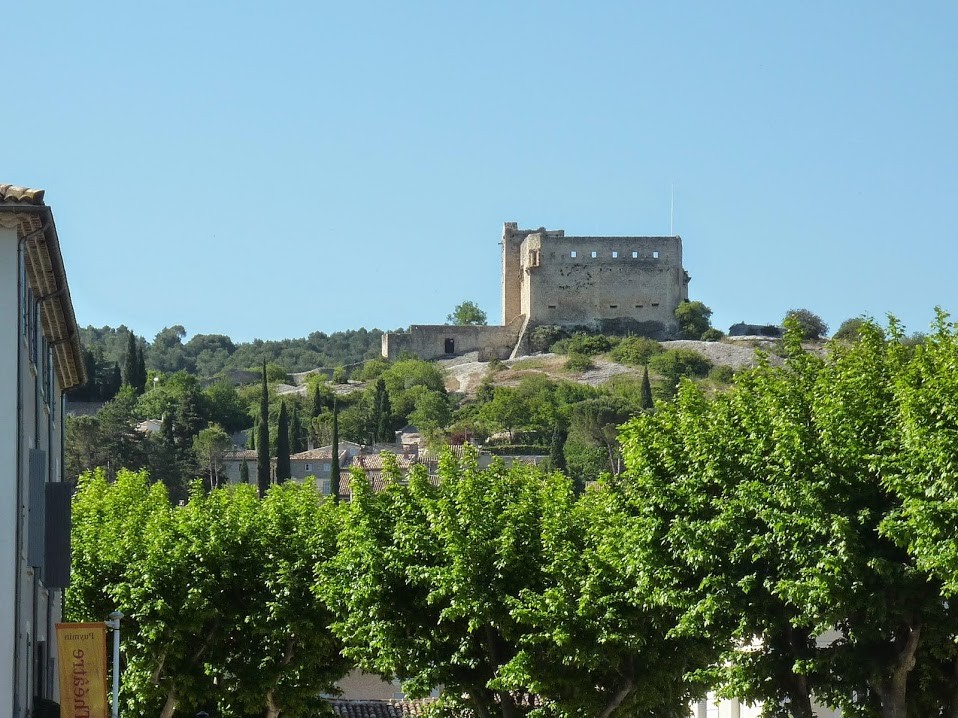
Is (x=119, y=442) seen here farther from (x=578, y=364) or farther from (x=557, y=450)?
(x=578, y=364)

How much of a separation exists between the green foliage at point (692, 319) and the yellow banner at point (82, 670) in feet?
456

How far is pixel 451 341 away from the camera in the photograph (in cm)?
16738

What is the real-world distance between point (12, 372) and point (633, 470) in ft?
41.0

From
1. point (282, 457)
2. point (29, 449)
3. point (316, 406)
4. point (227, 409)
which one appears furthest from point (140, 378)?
point (29, 449)

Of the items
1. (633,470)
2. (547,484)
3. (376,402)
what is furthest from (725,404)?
(376,402)

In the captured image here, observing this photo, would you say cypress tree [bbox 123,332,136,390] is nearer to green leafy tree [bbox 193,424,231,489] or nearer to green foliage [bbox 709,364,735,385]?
green leafy tree [bbox 193,424,231,489]

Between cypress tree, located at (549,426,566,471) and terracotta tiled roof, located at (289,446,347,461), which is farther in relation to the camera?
terracotta tiled roof, located at (289,446,347,461)

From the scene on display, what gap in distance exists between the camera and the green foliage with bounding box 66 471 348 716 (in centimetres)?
3531

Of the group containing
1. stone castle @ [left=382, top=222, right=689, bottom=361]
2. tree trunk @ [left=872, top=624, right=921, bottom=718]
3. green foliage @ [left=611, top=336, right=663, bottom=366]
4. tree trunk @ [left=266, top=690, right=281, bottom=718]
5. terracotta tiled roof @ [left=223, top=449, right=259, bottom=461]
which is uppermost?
stone castle @ [left=382, top=222, right=689, bottom=361]

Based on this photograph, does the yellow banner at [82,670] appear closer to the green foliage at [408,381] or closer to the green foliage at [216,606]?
the green foliage at [216,606]

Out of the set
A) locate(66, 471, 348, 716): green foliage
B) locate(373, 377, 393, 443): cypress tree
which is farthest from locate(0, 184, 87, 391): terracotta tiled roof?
locate(373, 377, 393, 443): cypress tree

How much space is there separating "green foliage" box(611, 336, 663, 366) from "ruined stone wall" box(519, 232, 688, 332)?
7240mm

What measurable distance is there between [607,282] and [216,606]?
419ft

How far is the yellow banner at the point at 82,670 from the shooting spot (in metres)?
23.0
